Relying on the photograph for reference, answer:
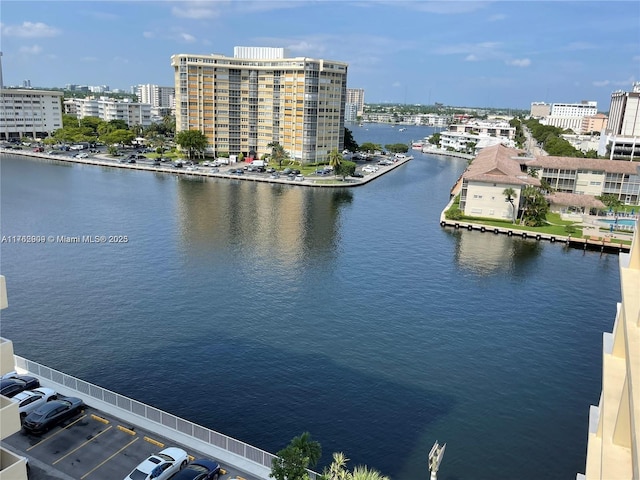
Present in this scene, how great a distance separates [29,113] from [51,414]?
5432 inches

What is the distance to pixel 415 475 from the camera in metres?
21.8

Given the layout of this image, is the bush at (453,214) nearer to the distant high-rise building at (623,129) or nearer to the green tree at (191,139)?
the distant high-rise building at (623,129)

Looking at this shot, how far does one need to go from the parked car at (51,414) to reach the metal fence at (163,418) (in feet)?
3.73

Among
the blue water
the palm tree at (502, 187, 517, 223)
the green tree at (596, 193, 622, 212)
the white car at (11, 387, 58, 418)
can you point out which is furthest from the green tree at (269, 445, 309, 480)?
the green tree at (596, 193, 622, 212)

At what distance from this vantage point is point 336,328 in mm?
34688

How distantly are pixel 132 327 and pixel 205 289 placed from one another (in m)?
7.71

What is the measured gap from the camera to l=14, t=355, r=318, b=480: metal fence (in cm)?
1955

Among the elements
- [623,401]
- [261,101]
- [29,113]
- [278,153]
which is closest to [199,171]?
[278,153]

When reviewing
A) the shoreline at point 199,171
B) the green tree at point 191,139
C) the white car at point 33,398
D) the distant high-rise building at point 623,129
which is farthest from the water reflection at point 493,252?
the green tree at point 191,139

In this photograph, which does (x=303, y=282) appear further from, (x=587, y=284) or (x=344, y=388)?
(x=587, y=284)

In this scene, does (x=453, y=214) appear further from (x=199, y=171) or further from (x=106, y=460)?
(x=106, y=460)

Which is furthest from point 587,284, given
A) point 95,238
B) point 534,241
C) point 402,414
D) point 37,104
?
point 37,104

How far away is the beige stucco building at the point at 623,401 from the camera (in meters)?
6.42

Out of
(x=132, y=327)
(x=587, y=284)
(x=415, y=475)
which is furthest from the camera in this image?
(x=587, y=284)
